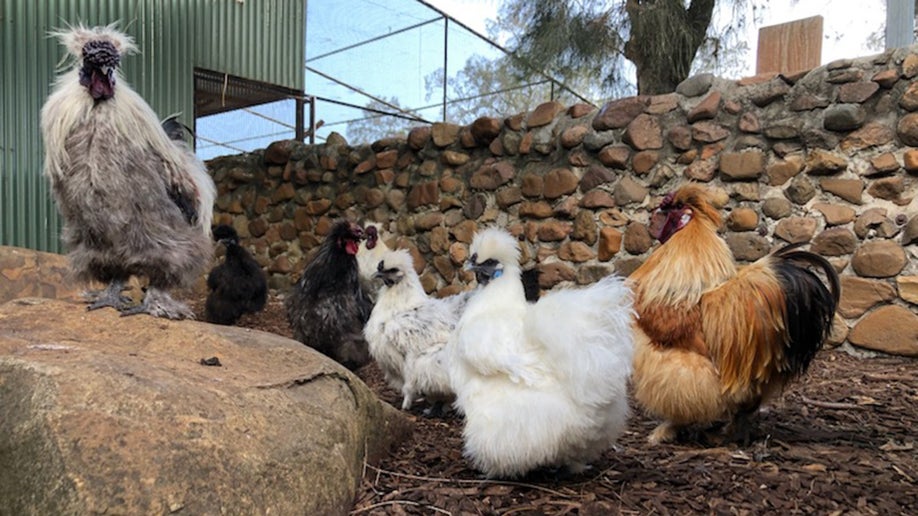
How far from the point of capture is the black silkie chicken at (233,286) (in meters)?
5.86

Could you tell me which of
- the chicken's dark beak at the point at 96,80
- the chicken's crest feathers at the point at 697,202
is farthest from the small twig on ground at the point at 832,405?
the chicken's dark beak at the point at 96,80

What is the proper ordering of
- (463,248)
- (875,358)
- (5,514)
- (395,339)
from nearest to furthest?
(5,514) → (395,339) → (875,358) → (463,248)

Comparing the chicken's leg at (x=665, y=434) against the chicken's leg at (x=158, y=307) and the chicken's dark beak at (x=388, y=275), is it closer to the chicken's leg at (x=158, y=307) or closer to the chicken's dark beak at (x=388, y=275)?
the chicken's dark beak at (x=388, y=275)

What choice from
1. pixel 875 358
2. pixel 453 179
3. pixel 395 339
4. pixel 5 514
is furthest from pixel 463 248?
pixel 5 514

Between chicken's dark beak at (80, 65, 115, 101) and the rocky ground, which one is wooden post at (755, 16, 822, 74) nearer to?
the rocky ground

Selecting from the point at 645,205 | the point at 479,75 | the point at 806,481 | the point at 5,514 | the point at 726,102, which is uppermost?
the point at 479,75

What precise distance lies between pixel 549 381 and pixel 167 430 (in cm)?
143

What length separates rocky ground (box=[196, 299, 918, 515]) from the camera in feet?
7.50

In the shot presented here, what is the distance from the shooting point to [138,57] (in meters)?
7.50

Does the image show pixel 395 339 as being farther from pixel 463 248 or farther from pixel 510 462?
pixel 463 248

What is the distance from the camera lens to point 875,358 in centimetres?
426

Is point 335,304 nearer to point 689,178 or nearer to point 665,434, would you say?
point 665,434

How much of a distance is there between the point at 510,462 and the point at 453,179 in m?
4.43

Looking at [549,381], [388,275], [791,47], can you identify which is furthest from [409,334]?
[791,47]
